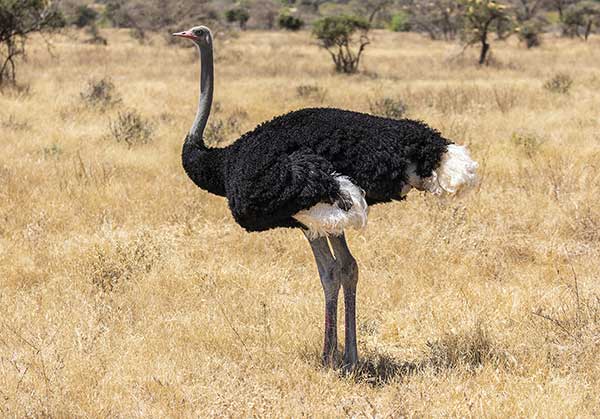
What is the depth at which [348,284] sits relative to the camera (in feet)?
13.0

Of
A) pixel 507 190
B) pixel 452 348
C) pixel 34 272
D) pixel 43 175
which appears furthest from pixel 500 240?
pixel 43 175

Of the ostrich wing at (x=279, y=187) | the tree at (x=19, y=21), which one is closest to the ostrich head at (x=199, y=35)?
the ostrich wing at (x=279, y=187)

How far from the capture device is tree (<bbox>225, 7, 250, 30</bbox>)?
49594 mm

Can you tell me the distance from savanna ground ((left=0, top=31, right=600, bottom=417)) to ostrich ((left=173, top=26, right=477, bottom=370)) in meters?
0.57

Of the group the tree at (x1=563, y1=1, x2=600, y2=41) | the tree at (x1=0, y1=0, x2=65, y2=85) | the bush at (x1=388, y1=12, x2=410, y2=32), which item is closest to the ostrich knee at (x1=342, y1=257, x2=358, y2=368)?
the tree at (x1=0, y1=0, x2=65, y2=85)

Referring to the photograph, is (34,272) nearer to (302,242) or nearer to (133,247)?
(133,247)

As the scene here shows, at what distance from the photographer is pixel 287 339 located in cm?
443

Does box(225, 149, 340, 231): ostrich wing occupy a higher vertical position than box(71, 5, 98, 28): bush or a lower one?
higher

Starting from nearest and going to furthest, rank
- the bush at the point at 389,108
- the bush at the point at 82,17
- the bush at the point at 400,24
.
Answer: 1. the bush at the point at 389,108
2. the bush at the point at 82,17
3. the bush at the point at 400,24

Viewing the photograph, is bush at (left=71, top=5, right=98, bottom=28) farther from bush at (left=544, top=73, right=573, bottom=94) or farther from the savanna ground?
the savanna ground

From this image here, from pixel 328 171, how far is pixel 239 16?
4788 cm

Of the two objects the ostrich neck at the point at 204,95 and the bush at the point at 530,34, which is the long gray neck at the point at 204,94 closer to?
the ostrich neck at the point at 204,95

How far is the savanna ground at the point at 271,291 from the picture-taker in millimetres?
3748

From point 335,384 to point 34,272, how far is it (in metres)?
2.64
